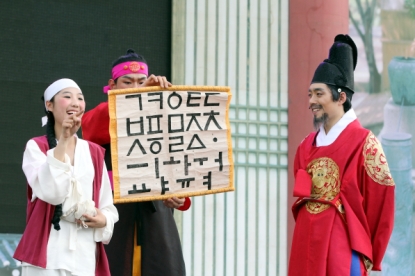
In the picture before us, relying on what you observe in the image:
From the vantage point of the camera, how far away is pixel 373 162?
639cm

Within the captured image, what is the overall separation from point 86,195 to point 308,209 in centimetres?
149

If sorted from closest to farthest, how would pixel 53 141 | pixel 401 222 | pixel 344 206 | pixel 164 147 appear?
pixel 53 141 → pixel 164 147 → pixel 344 206 → pixel 401 222

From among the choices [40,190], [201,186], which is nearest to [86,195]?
[40,190]

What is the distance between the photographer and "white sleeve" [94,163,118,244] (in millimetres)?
5625

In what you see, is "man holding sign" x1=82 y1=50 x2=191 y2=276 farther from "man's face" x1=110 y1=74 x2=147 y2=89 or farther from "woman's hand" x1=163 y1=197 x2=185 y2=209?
"woman's hand" x1=163 y1=197 x2=185 y2=209

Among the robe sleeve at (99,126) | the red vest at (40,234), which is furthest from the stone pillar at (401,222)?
the red vest at (40,234)

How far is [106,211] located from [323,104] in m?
1.59

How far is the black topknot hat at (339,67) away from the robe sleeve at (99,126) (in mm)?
1279

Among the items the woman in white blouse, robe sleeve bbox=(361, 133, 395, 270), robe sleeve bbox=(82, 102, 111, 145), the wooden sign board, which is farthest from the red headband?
robe sleeve bbox=(361, 133, 395, 270)

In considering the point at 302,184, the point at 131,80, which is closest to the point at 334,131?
the point at 302,184

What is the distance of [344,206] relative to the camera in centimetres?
636

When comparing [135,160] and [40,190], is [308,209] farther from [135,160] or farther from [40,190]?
[40,190]

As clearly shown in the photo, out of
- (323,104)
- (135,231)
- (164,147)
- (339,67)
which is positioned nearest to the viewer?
(164,147)

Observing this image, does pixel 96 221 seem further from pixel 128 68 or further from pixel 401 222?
pixel 401 222
